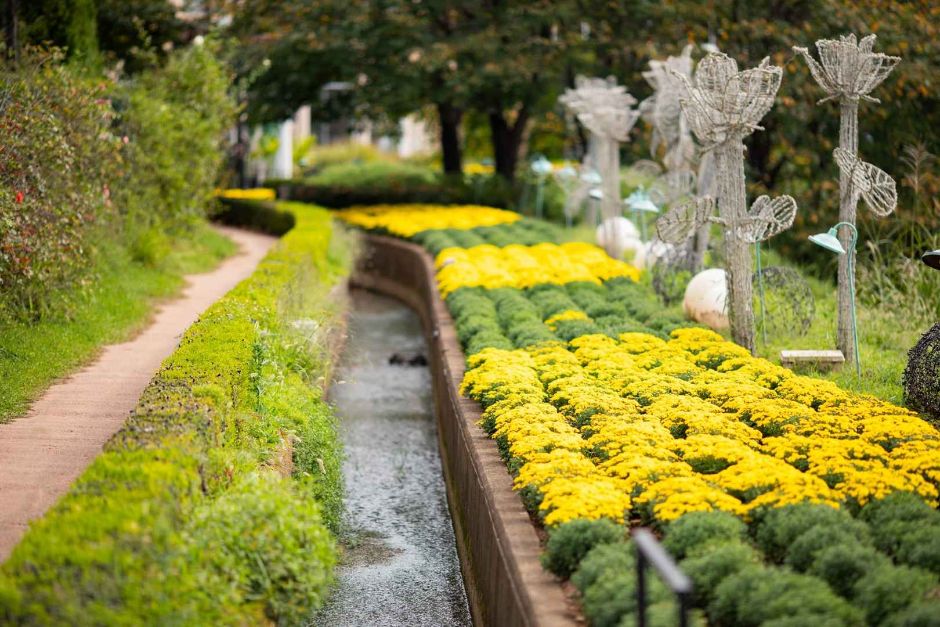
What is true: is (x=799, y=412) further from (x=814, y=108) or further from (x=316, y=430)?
(x=814, y=108)

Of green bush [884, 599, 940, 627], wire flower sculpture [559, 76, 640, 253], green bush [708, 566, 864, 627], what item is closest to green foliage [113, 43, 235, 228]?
wire flower sculpture [559, 76, 640, 253]

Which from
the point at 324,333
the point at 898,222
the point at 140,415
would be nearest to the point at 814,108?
the point at 898,222

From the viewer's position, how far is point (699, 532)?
498 centimetres

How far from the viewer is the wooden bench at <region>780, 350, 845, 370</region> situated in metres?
9.03

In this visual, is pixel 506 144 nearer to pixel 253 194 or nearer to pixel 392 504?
pixel 253 194

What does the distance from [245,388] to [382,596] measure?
164cm

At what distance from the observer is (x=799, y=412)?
6.93m

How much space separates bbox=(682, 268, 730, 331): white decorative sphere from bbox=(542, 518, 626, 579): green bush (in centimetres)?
570

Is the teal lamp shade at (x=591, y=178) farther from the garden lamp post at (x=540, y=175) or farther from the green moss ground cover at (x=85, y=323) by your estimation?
the green moss ground cover at (x=85, y=323)

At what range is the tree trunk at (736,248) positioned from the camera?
9523mm

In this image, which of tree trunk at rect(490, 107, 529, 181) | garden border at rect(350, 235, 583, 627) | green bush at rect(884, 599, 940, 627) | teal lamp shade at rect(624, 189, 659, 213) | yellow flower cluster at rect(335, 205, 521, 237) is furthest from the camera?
tree trunk at rect(490, 107, 529, 181)

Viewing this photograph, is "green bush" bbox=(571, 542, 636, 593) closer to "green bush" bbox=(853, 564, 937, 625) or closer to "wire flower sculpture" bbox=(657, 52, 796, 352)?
"green bush" bbox=(853, 564, 937, 625)

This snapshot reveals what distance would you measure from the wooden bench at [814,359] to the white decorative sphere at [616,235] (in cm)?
674

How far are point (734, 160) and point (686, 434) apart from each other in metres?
3.64
